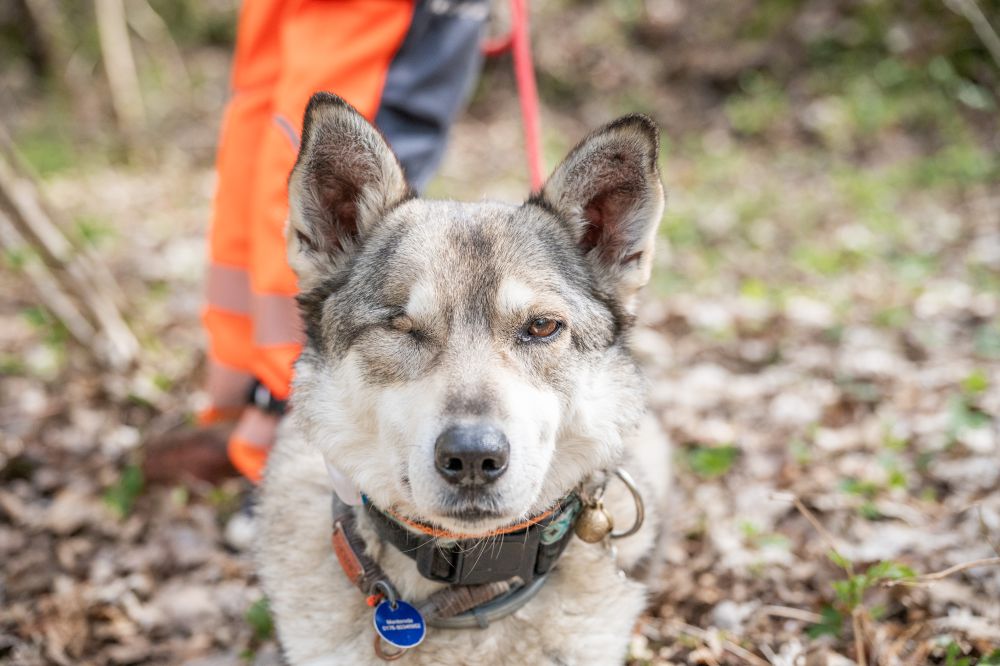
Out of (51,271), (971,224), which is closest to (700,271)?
(971,224)

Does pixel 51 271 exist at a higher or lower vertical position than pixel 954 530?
higher

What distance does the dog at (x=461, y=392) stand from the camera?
2252 millimetres

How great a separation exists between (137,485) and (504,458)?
2.84 m

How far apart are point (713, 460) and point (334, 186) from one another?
2545 millimetres

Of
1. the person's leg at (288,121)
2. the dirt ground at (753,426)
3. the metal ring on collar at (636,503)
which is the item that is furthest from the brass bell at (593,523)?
the person's leg at (288,121)

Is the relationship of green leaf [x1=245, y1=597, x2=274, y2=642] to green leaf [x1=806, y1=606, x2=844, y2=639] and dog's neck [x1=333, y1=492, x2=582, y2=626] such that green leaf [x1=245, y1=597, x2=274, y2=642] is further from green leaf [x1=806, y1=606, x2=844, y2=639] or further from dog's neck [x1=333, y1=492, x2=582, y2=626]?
green leaf [x1=806, y1=606, x2=844, y2=639]

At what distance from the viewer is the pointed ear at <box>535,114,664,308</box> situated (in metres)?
2.38

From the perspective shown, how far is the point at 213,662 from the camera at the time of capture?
303cm

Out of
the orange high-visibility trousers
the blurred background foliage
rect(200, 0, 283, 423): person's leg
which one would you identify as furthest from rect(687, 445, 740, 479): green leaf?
the blurred background foliage

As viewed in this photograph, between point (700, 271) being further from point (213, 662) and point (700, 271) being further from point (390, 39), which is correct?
point (213, 662)

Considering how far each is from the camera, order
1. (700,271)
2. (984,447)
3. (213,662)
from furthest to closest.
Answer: (700,271) < (984,447) < (213,662)

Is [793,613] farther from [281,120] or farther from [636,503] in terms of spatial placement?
[281,120]

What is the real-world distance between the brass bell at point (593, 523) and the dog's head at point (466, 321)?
0.14 metres

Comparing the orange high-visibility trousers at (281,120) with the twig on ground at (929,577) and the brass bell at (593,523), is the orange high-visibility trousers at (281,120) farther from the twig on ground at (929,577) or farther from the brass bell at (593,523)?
the twig on ground at (929,577)
